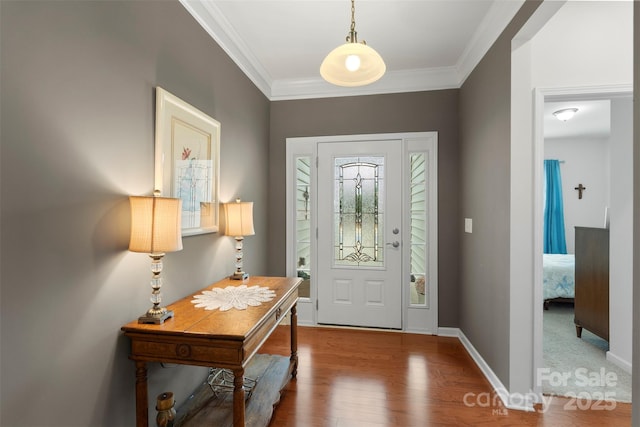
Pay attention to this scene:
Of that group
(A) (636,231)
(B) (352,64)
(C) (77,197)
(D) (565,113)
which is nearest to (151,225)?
(C) (77,197)

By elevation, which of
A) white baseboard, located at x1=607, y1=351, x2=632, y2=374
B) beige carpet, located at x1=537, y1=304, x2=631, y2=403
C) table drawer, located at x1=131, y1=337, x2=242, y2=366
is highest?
table drawer, located at x1=131, y1=337, x2=242, y2=366

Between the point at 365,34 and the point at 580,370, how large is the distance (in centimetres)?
321

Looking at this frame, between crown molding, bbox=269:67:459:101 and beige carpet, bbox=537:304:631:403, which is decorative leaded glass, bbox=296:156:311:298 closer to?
crown molding, bbox=269:67:459:101

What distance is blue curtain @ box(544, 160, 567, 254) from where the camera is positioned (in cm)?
571

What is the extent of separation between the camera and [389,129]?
331 centimetres

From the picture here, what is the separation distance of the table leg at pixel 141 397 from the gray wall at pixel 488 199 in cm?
217

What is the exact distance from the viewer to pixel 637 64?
93cm

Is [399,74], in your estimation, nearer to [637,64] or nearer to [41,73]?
[637,64]

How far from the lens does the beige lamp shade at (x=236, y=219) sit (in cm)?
231

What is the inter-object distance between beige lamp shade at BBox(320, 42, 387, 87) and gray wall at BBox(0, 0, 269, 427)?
96 centimetres

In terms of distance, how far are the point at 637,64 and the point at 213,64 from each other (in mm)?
2302

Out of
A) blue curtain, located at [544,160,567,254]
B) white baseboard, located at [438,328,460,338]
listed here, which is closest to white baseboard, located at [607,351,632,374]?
white baseboard, located at [438,328,460,338]

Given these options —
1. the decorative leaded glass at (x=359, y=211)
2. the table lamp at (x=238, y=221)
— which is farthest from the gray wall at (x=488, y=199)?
the table lamp at (x=238, y=221)

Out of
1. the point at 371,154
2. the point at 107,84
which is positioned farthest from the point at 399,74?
the point at 107,84
